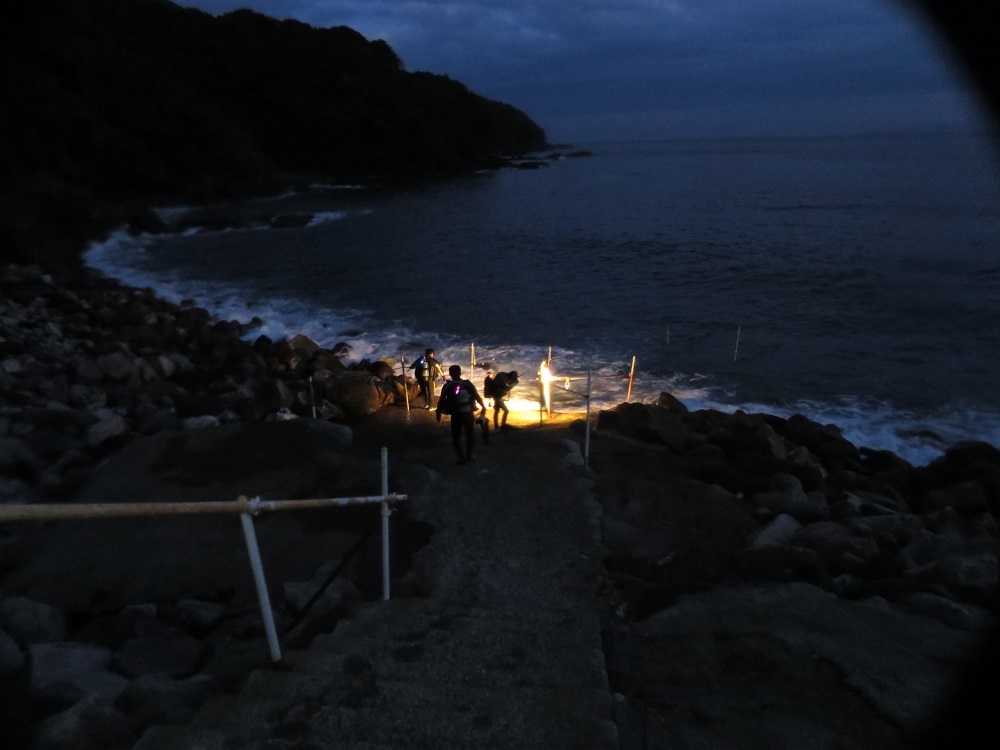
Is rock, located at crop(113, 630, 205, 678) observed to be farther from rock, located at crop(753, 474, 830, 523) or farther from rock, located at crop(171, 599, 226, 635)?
rock, located at crop(753, 474, 830, 523)

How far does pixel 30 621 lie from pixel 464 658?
10.0ft

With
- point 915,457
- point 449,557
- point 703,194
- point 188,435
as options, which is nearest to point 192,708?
point 449,557

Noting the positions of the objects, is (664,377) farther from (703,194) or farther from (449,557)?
(703,194)

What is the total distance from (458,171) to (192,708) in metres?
101

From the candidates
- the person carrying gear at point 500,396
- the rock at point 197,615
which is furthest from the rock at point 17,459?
the person carrying gear at point 500,396

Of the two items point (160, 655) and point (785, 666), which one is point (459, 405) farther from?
point (785, 666)

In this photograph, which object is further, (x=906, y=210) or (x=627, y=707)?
(x=906, y=210)

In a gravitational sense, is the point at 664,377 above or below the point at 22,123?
below

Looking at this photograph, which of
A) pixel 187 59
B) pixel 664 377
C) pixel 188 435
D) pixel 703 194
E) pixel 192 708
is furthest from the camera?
pixel 187 59

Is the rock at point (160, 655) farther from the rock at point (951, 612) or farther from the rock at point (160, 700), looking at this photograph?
the rock at point (951, 612)

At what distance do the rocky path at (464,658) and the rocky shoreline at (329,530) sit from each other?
0.27 m

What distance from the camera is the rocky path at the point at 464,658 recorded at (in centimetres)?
278

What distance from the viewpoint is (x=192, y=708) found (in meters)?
3.16

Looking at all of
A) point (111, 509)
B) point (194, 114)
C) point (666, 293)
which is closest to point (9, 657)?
point (111, 509)
